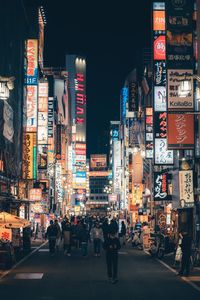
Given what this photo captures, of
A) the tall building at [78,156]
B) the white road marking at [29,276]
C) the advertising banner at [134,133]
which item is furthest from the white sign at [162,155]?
the tall building at [78,156]

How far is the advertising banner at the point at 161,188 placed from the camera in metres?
47.0

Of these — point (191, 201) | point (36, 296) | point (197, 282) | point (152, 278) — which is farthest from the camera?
point (191, 201)

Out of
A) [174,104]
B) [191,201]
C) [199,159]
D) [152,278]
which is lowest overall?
[152,278]

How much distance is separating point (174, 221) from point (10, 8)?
2446 cm

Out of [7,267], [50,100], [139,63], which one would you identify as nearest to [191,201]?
[7,267]

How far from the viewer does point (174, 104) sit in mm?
31766

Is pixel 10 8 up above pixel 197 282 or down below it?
above

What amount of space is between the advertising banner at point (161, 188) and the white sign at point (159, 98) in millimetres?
5093

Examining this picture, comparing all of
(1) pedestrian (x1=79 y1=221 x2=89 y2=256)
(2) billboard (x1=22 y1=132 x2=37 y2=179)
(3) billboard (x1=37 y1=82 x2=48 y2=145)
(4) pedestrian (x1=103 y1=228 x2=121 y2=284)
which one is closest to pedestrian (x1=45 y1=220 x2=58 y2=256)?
(1) pedestrian (x1=79 y1=221 x2=89 y2=256)

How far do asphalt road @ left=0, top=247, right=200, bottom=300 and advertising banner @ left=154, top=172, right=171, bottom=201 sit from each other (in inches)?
787

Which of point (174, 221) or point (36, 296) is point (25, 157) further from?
point (36, 296)

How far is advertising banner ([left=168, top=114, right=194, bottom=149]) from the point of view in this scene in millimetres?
32906

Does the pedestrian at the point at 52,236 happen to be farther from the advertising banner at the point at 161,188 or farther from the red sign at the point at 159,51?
the red sign at the point at 159,51

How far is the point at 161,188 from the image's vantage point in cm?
4731
